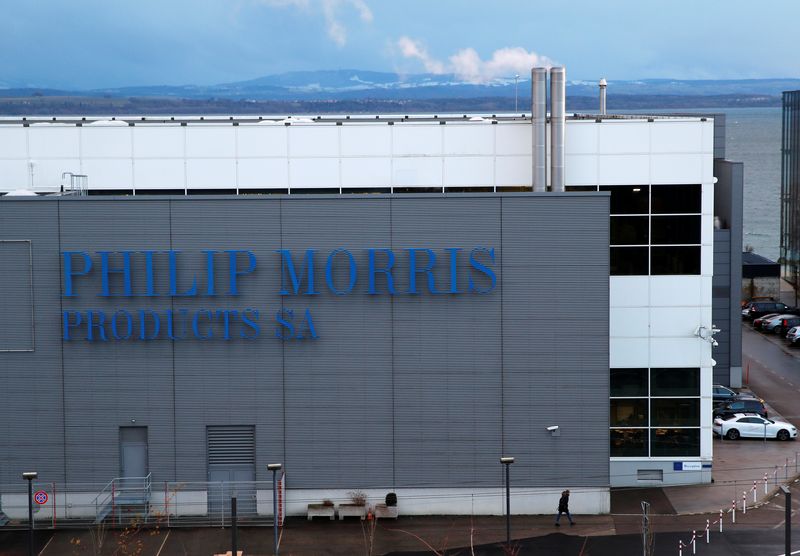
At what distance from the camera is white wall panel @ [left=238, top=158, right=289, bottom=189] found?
44.8m

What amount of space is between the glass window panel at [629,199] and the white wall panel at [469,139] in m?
4.33

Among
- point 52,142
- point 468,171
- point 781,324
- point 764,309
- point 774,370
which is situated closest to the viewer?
point 468,171

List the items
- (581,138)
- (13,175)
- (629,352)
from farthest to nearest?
(13,175) < (629,352) < (581,138)

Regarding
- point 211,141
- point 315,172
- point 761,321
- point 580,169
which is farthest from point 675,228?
point 761,321

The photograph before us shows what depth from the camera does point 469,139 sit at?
44656mm

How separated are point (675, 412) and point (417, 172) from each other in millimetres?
12465

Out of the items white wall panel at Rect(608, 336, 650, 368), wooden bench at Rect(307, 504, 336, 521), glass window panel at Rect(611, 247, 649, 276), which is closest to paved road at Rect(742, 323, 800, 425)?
white wall panel at Rect(608, 336, 650, 368)

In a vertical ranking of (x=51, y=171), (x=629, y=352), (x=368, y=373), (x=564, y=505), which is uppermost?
(x=51, y=171)

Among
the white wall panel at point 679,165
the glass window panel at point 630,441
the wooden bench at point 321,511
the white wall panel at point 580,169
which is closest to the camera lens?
the wooden bench at point 321,511

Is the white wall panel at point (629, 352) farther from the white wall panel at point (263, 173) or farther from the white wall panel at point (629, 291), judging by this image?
the white wall panel at point (263, 173)

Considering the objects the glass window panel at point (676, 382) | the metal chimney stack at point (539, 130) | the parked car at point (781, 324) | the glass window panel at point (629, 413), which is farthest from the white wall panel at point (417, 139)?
the parked car at point (781, 324)

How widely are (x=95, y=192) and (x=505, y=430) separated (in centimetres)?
1704

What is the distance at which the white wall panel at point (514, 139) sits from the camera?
4462 centimetres

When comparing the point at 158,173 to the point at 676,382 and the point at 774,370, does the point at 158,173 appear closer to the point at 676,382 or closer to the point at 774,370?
the point at 676,382
